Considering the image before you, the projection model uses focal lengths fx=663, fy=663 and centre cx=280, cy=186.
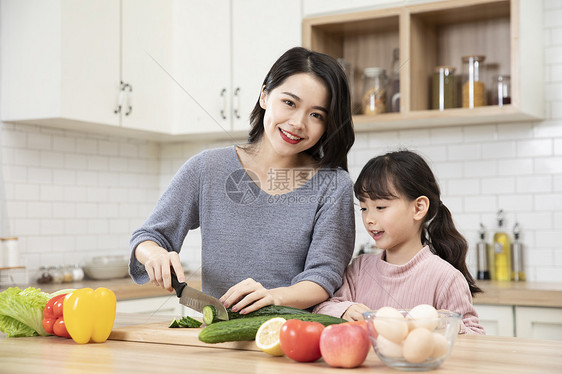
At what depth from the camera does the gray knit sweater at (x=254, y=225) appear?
1.89 meters

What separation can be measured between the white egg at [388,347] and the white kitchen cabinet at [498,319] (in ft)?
6.48

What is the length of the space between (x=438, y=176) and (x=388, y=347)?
2688 mm

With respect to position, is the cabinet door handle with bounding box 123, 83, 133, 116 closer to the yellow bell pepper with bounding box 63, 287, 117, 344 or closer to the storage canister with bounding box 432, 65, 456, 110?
the storage canister with bounding box 432, 65, 456, 110

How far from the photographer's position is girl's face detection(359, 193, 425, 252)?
6.45ft

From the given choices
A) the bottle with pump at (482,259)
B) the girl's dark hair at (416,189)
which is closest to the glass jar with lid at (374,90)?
the bottle with pump at (482,259)

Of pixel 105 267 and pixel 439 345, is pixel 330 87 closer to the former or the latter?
pixel 439 345

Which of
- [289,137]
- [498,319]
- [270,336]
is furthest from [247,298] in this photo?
[498,319]

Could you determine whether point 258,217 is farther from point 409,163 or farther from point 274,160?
point 409,163

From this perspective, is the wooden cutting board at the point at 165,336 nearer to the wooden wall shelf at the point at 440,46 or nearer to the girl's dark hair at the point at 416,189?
the girl's dark hair at the point at 416,189

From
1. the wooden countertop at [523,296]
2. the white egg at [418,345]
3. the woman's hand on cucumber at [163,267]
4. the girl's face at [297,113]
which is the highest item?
the girl's face at [297,113]

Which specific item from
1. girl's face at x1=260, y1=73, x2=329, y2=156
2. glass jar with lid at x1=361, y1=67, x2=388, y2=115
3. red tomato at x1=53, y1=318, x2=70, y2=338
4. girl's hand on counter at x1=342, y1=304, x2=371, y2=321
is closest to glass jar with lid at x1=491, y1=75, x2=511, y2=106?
glass jar with lid at x1=361, y1=67, x2=388, y2=115

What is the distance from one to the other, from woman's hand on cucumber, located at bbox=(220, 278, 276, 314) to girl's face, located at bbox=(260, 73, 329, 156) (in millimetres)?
434

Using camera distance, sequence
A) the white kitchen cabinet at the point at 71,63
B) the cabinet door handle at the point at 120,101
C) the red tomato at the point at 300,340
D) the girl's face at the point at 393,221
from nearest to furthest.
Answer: the red tomato at the point at 300,340, the girl's face at the point at 393,221, the white kitchen cabinet at the point at 71,63, the cabinet door handle at the point at 120,101

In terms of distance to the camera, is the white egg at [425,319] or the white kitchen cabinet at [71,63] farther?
the white kitchen cabinet at [71,63]
